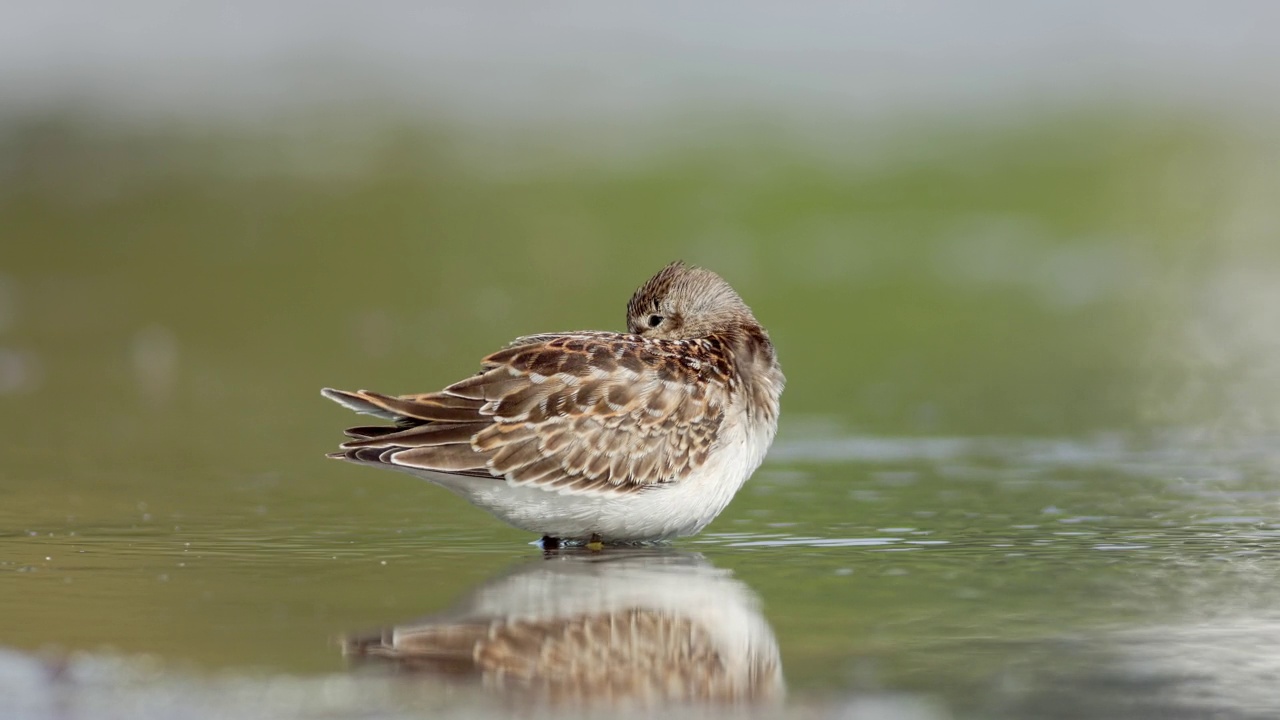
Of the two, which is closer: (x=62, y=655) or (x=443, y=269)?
(x=62, y=655)

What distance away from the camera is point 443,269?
2134 cm

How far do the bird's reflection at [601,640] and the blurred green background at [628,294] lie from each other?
0.73ft

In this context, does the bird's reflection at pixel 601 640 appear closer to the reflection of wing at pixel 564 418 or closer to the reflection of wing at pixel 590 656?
the reflection of wing at pixel 590 656

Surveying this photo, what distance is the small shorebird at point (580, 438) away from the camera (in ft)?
29.3

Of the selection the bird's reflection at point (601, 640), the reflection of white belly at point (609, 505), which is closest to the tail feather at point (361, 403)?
the reflection of white belly at point (609, 505)

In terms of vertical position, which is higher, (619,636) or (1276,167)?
(1276,167)

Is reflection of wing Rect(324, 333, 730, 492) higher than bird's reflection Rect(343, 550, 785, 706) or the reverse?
higher

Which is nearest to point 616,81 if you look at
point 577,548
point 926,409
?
point 926,409

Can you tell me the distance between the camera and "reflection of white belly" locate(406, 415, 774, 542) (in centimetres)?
901

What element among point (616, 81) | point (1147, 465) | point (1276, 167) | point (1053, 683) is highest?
point (616, 81)

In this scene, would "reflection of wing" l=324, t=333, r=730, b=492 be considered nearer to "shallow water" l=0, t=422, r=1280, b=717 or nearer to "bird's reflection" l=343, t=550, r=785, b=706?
"shallow water" l=0, t=422, r=1280, b=717

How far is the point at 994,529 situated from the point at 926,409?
13.8 ft

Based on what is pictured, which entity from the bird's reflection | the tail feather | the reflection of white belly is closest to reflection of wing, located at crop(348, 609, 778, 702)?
the bird's reflection

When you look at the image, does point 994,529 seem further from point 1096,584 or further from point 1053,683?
point 1053,683
